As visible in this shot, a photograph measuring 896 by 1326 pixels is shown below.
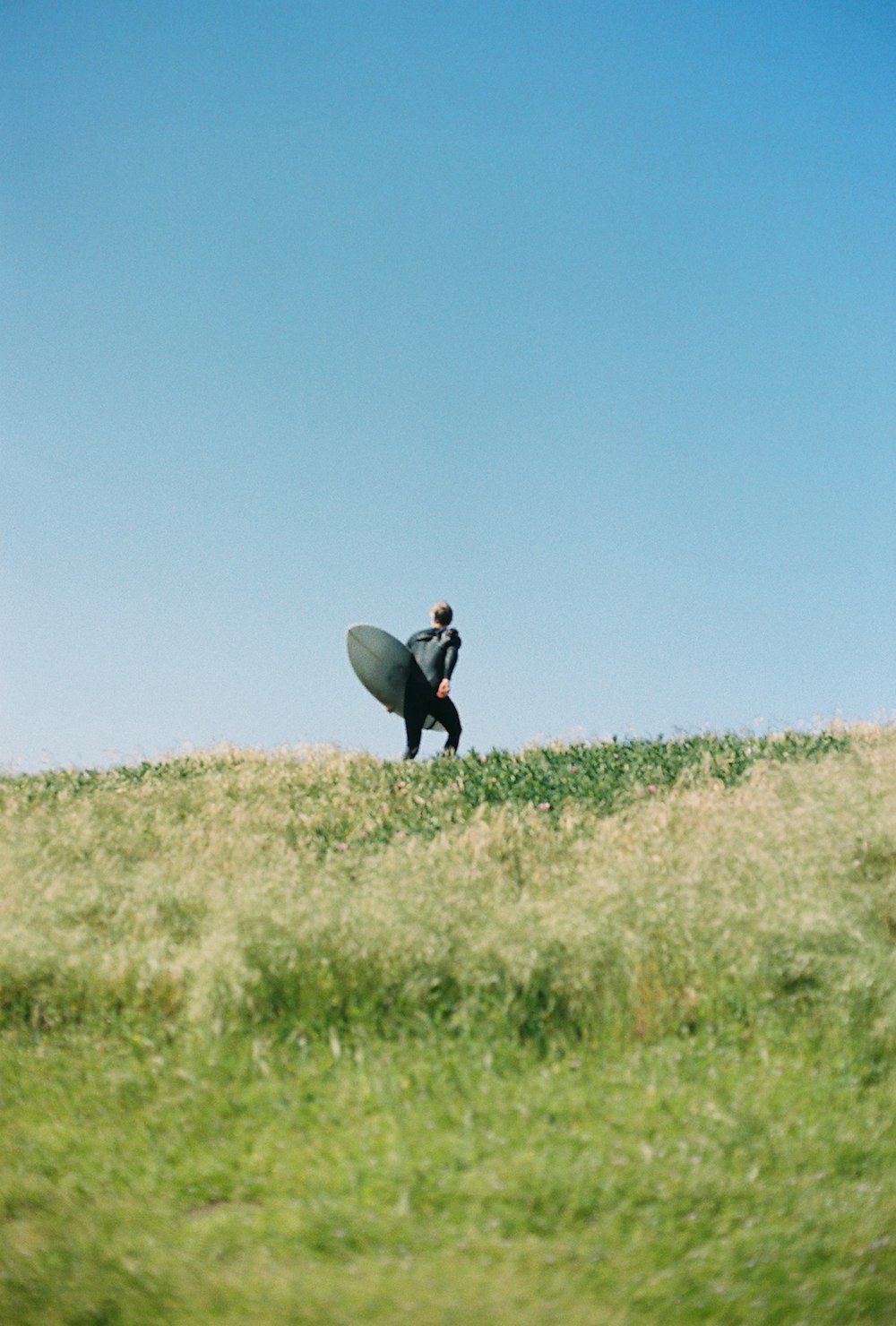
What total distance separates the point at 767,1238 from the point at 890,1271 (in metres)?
0.44

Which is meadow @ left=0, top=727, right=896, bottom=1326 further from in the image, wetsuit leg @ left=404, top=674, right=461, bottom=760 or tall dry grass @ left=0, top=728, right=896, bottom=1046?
wetsuit leg @ left=404, top=674, right=461, bottom=760

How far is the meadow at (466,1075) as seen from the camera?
391cm

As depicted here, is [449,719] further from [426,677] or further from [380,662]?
[380,662]

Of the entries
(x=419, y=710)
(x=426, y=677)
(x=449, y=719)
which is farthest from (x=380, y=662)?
(x=449, y=719)

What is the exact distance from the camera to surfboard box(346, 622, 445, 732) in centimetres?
1430

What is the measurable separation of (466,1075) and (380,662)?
31.1ft

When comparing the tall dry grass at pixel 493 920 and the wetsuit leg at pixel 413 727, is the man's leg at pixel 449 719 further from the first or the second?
the tall dry grass at pixel 493 920

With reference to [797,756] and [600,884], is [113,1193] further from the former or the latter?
[797,756]

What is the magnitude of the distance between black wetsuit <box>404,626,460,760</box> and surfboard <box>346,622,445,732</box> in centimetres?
12

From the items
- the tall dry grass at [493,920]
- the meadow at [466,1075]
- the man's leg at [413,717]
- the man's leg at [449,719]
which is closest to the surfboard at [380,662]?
the man's leg at [413,717]

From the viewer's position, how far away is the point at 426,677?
14500mm

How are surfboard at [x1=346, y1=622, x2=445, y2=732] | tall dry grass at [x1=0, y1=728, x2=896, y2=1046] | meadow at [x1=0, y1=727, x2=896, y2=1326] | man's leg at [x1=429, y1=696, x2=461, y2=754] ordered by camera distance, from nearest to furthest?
meadow at [x1=0, y1=727, x2=896, y2=1326] < tall dry grass at [x1=0, y1=728, x2=896, y2=1046] < surfboard at [x1=346, y1=622, x2=445, y2=732] < man's leg at [x1=429, y1=696, x2=461, y2=754]

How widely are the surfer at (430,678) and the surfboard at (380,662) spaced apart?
125mm

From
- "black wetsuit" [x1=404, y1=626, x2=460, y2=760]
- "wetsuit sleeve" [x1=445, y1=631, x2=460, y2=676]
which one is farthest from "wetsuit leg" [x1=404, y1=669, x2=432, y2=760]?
"wetsuit sleeve" [x1=445, y1=631, x2=460, y2=676]
